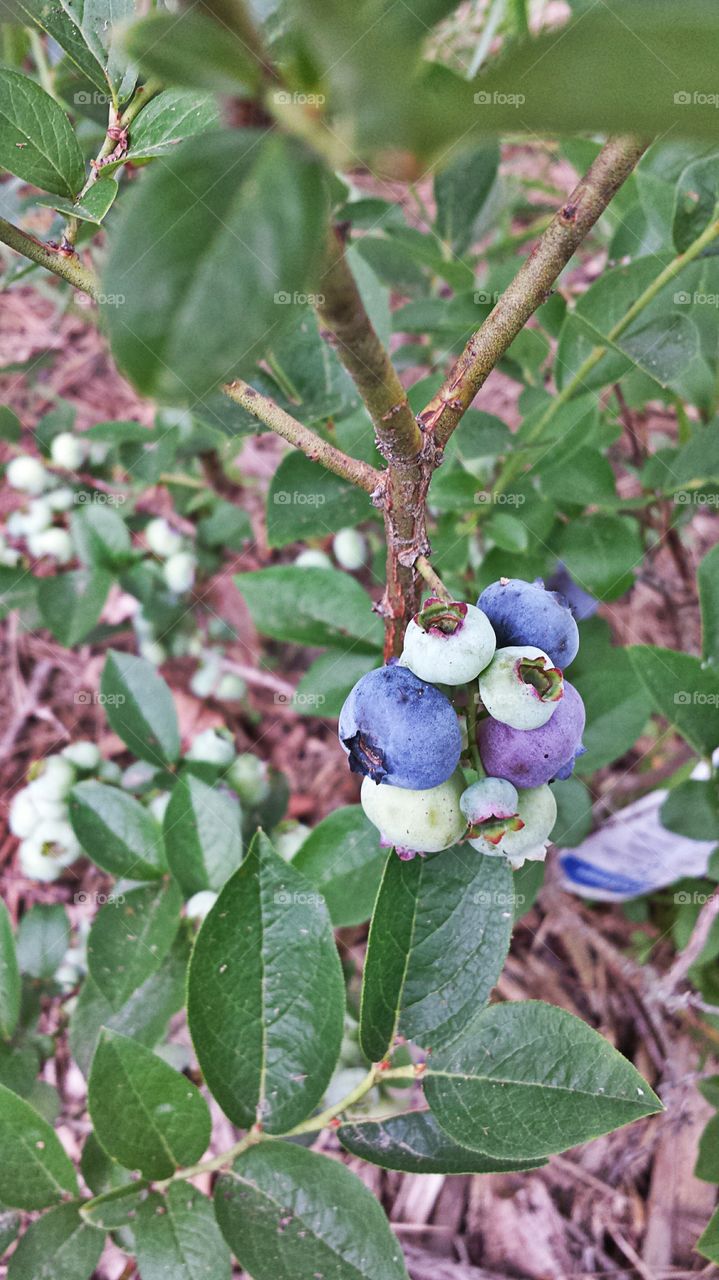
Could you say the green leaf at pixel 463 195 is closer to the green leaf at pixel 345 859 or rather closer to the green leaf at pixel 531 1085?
the green leaf at pixel 345 859

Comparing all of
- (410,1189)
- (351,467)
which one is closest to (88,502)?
(351,467)

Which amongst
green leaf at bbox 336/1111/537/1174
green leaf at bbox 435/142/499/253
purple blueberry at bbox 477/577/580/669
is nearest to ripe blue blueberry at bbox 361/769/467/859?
purple blueberry at bbox 477/577/580/669

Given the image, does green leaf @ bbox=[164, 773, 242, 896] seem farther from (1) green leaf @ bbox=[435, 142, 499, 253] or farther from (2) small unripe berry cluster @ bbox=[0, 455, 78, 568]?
(1) green leaf @ bbox=[435, 142, 499, 253]

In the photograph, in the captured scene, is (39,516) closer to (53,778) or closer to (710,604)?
(53,778)

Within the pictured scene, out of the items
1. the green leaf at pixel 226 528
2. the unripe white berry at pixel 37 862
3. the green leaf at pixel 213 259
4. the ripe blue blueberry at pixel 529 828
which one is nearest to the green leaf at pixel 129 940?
the unripe white berry at pixel 37 862

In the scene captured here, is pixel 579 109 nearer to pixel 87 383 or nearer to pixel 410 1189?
pixel 410 1189
